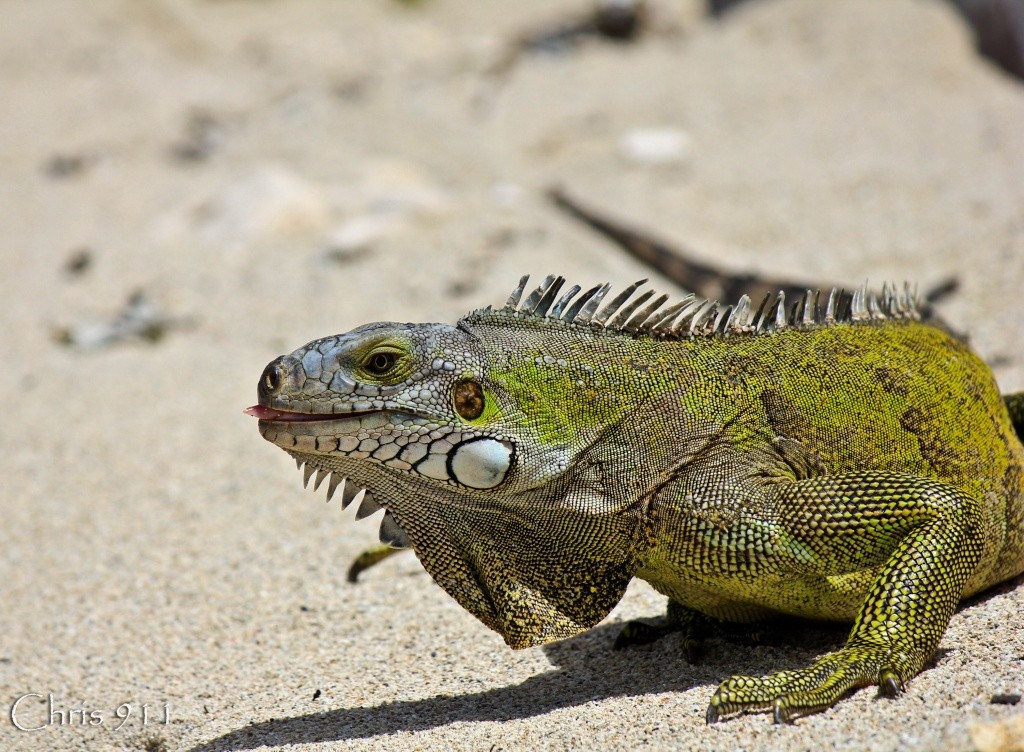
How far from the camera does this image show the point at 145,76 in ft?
60.4

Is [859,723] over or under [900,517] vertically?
under

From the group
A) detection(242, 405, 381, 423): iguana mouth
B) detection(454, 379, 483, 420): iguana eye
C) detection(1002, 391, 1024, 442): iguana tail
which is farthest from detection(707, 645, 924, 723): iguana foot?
detection(1002, 391, 1024, 442): iguana tail

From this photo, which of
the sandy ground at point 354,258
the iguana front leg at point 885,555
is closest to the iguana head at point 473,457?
the sandy ground at point 354,258

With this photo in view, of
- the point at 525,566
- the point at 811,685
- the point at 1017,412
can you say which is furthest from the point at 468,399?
the point at 1017,412

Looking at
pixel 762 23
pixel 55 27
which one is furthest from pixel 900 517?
pixel 55 27

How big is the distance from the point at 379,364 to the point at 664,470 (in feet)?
4.07

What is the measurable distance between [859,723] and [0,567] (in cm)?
554

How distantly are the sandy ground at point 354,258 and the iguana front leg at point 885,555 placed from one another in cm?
15

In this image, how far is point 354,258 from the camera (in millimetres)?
11750

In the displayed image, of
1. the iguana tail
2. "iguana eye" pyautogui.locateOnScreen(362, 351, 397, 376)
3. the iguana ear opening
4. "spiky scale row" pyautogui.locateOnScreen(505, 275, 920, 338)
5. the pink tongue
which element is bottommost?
the iguana ear opening

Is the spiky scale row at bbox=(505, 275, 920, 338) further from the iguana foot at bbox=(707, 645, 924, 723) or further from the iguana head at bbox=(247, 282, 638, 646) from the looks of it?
the iguana foot at bbox=(707, 645, 924, 723)

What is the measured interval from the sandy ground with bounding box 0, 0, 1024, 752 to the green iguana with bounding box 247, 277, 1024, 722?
1.12 ft

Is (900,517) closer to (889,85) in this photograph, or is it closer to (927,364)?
(927,364)

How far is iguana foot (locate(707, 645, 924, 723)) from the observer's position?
4.00 metres
